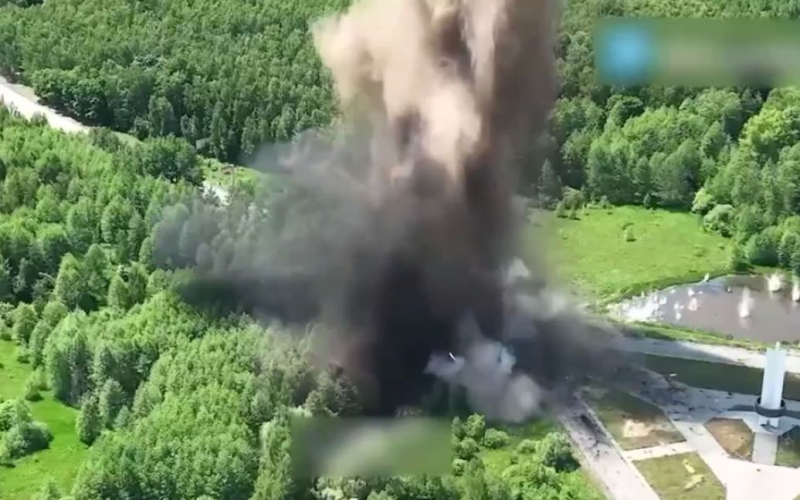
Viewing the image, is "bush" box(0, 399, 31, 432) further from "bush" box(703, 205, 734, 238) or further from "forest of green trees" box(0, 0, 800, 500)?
"bush" box(703, 205, 734, 238)

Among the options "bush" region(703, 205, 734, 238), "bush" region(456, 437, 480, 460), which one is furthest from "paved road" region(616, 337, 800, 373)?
"bush" region(703, 205, 734, 238)

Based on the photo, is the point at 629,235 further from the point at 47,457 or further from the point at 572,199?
the point at 47,457

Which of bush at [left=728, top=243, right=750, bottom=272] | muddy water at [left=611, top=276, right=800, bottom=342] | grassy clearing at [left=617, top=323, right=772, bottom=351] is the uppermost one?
bush at [left=728, top=243, right=750, bottom=272]

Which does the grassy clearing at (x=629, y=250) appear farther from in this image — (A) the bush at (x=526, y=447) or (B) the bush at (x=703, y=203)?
(A) the bush at (x=526, y=447)

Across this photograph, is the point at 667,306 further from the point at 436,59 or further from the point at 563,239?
the point at 436,59

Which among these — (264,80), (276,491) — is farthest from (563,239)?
(276,491)

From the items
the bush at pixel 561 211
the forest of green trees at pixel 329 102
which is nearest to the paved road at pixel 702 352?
the forest of green trees at pixel 329 102
